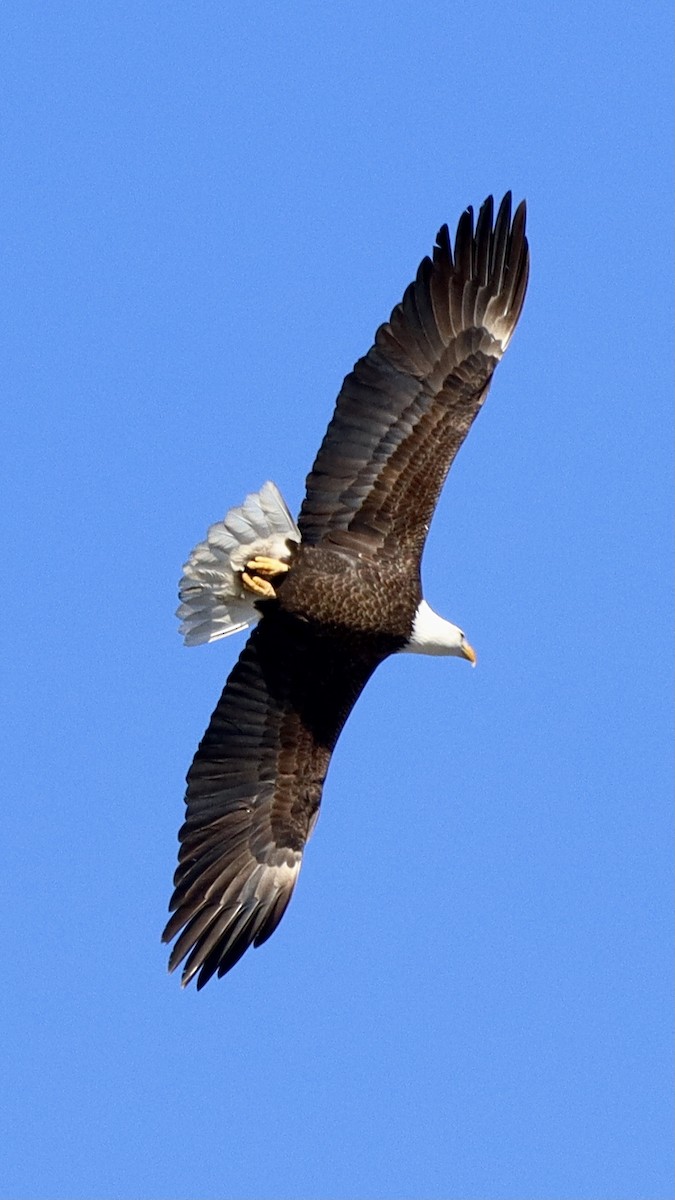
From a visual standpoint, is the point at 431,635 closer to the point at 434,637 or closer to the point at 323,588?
the point at 434,637

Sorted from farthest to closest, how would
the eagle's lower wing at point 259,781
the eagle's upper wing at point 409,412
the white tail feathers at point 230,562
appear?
the eagle's lower wing at point 259,781 < the eagle's upper wing at point 409,412 < the white tail feathers at point 230,562

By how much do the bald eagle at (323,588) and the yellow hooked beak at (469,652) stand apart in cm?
2

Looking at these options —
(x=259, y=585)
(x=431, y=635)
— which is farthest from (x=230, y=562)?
(x=431, y=635)

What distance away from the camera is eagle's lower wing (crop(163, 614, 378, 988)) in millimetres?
10617

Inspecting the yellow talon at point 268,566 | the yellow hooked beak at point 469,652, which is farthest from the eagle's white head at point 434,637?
the yellow talon at point 268,566

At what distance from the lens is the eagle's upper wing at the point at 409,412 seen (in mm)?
A: 10445

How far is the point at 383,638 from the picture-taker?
417 inches

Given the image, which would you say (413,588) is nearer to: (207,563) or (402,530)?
(402,530)

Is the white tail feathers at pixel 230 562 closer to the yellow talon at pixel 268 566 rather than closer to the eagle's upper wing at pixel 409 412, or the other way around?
the yellow talon at pixel 268 566

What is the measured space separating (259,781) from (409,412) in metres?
1.89

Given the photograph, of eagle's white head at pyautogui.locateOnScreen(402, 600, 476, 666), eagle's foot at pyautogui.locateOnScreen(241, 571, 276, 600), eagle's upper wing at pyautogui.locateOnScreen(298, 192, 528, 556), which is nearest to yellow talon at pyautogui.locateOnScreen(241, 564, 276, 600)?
eagle's foot at pyautogui.locateOnScreen(241, 571, 276, 600)

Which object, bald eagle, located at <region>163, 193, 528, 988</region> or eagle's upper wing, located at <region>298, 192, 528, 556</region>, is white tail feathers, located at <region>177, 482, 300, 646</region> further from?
eagle's upper wing, located at <region>298, 192, 528, 556</region>

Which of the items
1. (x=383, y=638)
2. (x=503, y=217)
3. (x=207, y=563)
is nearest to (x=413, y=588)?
(x=383, y=638)

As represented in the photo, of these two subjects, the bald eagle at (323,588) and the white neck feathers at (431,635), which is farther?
the white neck feathers at (431,635)
